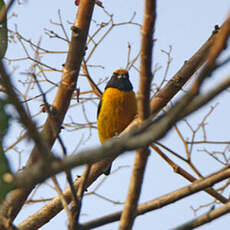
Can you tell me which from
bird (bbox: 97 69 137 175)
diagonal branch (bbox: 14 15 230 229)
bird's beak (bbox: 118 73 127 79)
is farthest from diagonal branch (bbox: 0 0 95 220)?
bird's beak (bbox: 118 73 127 79)

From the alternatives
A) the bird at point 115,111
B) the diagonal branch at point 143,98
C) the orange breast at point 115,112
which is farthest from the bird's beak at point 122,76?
the diagonal branch at point 143,98

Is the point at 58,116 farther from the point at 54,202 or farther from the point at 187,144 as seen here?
the point at 187,144

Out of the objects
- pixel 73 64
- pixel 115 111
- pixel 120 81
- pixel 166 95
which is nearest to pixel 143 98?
pixel 166 95

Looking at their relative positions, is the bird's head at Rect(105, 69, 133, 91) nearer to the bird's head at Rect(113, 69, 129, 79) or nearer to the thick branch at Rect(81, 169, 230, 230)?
the bird's head at Rect(113, 69, 129, 79)

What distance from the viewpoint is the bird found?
487 centimetres

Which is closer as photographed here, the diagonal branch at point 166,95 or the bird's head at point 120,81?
the diagonal branch at point 166,95

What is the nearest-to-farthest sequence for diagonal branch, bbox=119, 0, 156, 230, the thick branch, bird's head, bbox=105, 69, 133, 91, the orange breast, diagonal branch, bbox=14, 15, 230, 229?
diagonal branch, bbox=119, 0, 156, 230 < the thick branch < diagonal branch, bbox=14, 15, 230, 229 < the orange breast < bird's head, bbox=105, 69, 133, 91

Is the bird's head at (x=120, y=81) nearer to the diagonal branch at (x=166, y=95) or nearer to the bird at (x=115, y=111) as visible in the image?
the bird at (x=115, y=111)

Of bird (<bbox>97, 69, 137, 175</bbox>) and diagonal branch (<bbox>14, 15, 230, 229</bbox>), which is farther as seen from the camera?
bird (<bbox>97, 69, 137, 175</bbox>)

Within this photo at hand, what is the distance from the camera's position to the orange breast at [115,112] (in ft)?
16.0

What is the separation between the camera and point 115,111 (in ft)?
16.0

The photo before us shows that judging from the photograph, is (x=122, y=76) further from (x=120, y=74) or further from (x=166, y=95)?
(x=166, y=95)

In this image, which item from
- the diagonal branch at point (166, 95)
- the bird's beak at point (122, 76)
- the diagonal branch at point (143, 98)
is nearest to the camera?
the diagonal branch at point (143, 98)

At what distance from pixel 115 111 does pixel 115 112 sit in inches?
0.5
